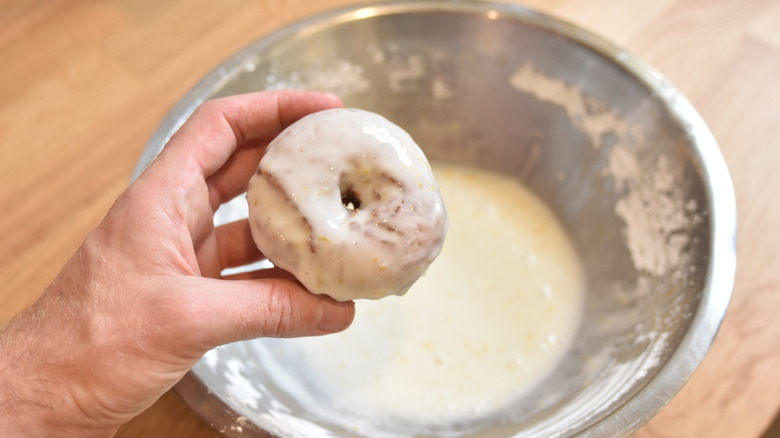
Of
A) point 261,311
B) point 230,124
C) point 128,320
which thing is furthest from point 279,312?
point 230,124

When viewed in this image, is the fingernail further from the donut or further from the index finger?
the index finger

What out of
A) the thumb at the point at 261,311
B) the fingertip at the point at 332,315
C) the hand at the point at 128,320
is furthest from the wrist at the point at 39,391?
the fingertip at the point at 332,315

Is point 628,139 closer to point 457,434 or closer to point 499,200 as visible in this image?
point 499,200

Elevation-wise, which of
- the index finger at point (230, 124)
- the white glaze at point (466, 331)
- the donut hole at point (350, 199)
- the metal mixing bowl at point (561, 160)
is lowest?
the white glaze at point (466, 331)

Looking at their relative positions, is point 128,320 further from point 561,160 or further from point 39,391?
point 561,160

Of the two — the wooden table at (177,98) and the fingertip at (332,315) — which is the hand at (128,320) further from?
the wooden table at (177,98)

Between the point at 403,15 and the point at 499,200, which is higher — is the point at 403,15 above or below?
above

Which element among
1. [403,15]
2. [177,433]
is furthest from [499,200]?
[177,433]
